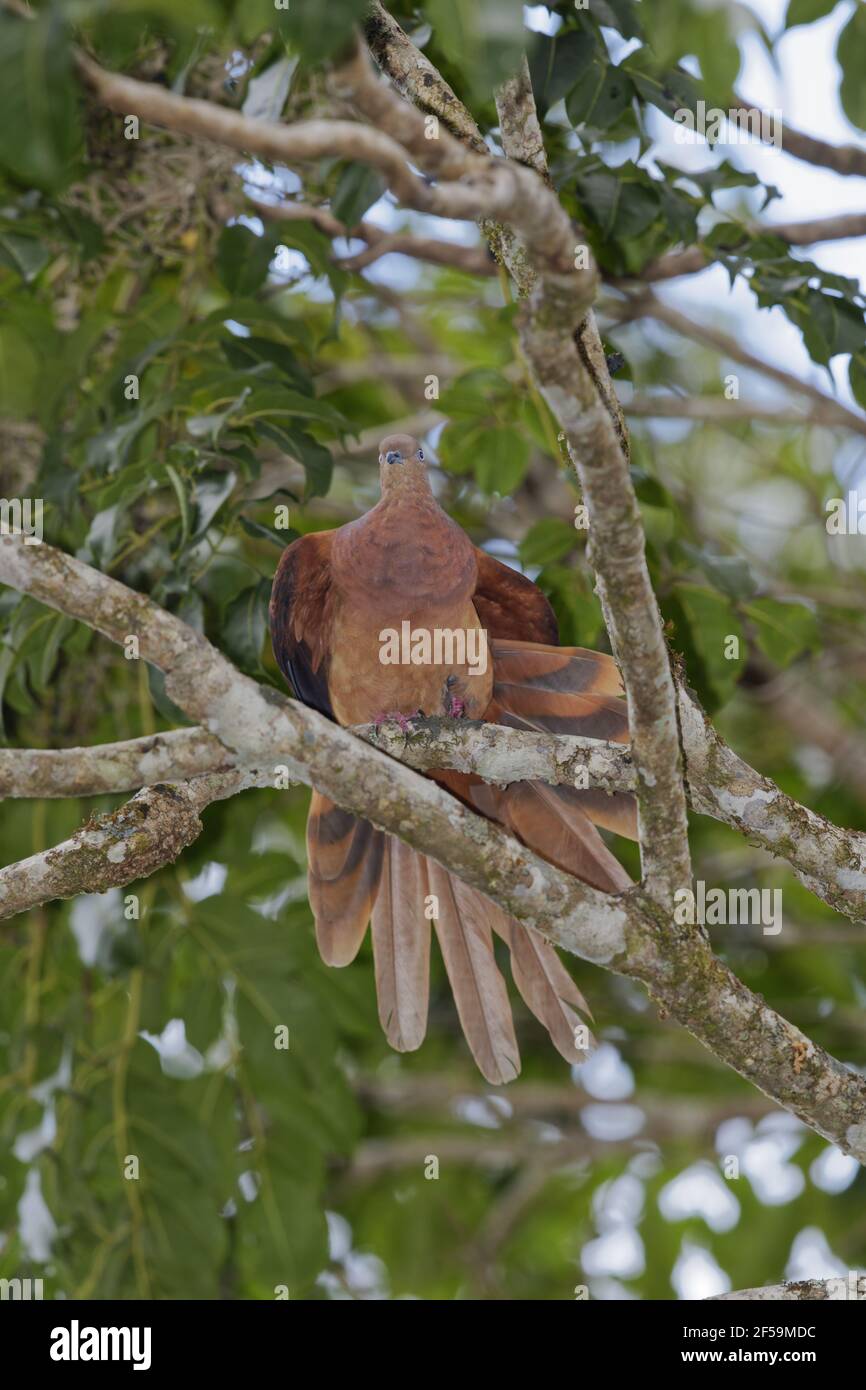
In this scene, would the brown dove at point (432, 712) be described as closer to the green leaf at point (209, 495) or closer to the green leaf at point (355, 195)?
the green leaf at point (209, 495)

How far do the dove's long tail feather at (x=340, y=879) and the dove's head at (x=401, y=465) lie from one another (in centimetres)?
74

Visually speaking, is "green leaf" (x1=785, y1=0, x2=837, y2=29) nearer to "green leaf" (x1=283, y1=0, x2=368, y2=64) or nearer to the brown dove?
→ the brown dove

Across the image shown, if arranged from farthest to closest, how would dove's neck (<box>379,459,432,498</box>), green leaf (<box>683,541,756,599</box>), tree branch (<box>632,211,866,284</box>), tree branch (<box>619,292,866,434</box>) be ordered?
1. tree branch (<box>619,292,866,434</box>)
2. tree branch (<box>632,211,866,284</box>)
3. green leaf (<box>683,541,756,599</box>)
4. dove's neck (<box>379,459,432,498</box>)

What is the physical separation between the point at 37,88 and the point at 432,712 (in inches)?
67.9

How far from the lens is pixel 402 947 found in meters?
3.02

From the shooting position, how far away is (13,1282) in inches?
141

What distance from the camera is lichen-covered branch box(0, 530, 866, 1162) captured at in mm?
2070

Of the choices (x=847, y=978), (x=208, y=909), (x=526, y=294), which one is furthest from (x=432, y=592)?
(x=847, y=978)

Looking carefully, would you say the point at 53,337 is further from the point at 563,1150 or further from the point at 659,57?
the point at 563,1150

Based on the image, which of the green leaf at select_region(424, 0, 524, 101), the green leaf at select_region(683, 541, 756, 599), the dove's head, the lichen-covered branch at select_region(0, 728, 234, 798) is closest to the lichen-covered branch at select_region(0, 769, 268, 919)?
the lichen-covered branch at select_region(0, 728, 234, 798)

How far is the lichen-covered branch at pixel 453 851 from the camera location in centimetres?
207

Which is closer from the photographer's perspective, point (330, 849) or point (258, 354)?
point (330, 849)

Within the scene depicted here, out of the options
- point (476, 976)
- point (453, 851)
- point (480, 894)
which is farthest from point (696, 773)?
point (476, 976)

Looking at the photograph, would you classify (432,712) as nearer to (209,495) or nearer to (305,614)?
(305,614)
